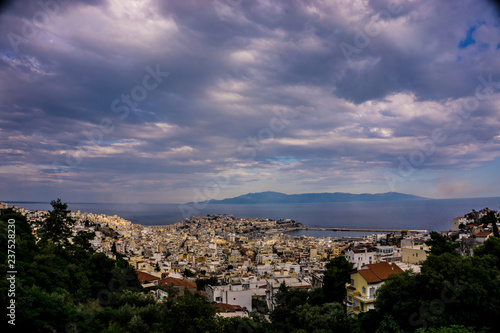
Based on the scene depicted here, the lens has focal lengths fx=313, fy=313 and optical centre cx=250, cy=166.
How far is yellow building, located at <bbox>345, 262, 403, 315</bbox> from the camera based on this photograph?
12.2 meters

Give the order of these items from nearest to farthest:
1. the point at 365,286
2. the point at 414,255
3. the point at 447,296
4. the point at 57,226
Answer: the point at 447,296
the point at 365,286
the point at 57,226
the point at 414,255

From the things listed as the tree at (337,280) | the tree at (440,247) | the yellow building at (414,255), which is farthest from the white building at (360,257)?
the tree at (337,280)

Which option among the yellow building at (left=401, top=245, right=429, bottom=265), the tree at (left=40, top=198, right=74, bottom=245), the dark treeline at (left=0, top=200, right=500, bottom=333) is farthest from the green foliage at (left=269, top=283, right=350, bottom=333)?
the tree at (left=40, top=198, right=74, bottom=245)

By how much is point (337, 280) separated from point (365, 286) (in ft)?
6.36

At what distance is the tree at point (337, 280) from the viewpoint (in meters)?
14.0

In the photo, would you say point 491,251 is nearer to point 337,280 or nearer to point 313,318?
point 337,280

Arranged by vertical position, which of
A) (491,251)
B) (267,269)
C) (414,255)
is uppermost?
(491,251)

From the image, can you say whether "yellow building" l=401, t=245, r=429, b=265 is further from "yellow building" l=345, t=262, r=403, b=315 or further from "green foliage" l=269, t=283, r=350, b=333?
"green foliage" l=269, t=283, r=350, b=333

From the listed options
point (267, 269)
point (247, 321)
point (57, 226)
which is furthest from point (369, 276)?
point (267, 269)

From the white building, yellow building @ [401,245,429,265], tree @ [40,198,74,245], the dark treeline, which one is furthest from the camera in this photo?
the white building

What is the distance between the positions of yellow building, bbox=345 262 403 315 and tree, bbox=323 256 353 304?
1.73ft

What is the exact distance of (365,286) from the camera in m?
12.3

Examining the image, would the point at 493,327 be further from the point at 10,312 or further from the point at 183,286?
the point at 183,286

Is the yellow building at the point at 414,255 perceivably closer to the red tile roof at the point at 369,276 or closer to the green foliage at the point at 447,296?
the red tile roof at the point at 369,276
